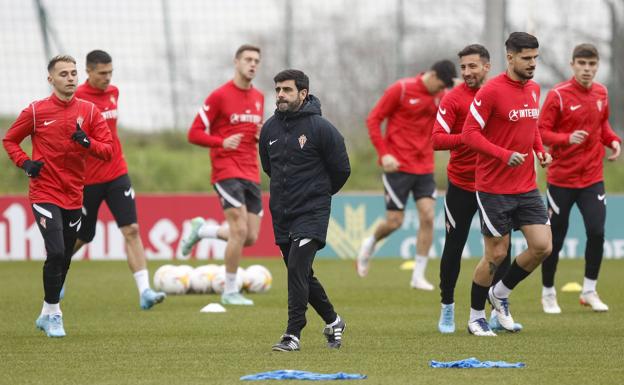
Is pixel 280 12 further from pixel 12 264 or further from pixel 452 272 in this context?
pixel 452 272

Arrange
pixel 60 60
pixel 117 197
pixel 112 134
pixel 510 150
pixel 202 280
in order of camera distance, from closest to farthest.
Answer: pixel 510 150
pixel 60 60
pixel 112 134
pixel 117 197
pixel 202 280

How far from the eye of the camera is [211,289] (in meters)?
14.7

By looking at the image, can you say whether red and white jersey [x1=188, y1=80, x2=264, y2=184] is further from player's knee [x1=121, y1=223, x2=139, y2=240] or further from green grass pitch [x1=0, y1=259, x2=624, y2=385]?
green grass pitch [x1=0, y1=259, x2=624, y2=385]

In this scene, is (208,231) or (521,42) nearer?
(521,42)

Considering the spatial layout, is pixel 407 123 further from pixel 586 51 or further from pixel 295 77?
pixel 295 77

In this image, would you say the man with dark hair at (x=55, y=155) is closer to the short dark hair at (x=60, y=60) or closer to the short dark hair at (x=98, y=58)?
the short dark hair at (x=60, y=60)

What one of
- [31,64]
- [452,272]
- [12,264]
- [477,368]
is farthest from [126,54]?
[477,368]

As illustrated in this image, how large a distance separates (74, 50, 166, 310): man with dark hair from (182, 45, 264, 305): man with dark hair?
0.87 meters

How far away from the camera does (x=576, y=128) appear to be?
40.3ft

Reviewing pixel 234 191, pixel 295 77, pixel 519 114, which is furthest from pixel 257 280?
pixel 295 77

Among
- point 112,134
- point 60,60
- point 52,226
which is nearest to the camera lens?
point 52,226

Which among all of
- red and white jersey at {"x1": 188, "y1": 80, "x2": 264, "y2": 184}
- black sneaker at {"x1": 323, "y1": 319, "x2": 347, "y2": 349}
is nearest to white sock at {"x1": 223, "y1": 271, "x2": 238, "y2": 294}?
red and white jersey at {"x1": 188, "y1": 80, "x2": 264, "y2": 184}

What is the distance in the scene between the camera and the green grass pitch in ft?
26.9

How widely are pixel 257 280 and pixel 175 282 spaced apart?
93 centimetres
